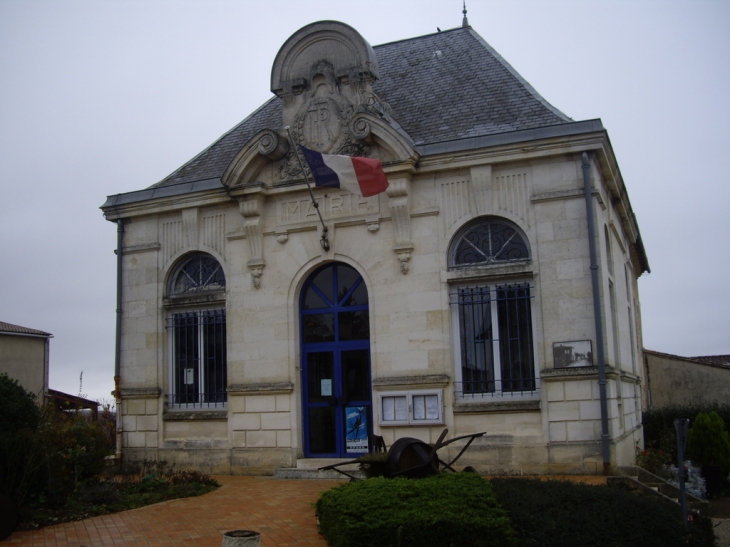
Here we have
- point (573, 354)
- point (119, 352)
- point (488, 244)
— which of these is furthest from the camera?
point (119, 352)

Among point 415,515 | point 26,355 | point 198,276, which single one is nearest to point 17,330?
point 26,355

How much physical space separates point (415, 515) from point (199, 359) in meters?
8.29

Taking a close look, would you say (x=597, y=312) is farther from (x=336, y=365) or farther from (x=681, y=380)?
(x=681, y=380)

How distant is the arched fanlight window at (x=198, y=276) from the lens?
15355 millimetres

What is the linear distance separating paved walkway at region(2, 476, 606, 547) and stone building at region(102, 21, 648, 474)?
2.03m

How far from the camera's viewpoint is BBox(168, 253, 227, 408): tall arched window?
15188mm

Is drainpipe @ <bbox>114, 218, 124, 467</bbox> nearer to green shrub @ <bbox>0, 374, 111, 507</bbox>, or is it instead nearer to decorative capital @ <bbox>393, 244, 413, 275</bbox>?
green shrub @ <bbox>0, 374, 111, 507</bbox>

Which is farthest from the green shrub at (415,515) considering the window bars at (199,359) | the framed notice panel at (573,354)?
the window bars at (199,359)

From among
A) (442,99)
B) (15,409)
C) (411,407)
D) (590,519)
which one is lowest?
(590,519)

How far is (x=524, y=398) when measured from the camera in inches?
508

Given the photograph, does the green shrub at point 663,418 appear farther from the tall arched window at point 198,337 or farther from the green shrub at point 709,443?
the tall arched window at point 198,337

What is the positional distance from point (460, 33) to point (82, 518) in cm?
1250

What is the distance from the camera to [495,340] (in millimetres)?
13242

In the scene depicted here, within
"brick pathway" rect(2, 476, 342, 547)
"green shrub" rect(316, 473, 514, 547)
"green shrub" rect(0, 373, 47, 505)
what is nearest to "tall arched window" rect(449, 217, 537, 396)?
"brick pathway" rect(2, 476, 342, 547)
